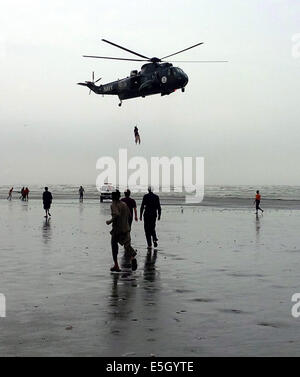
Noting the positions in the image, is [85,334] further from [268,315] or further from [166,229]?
[166,229]

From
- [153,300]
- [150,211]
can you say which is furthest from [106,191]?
[153,300]

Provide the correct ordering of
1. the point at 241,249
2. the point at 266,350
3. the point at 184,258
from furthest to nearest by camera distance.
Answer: the point at 241,249
the point at 184,258
the point at 266,350

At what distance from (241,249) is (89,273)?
5.90 meters

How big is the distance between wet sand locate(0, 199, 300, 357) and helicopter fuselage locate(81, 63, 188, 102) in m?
15.8

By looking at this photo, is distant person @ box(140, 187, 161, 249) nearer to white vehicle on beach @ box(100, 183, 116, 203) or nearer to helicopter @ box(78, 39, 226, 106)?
helicopter @ box(78, 39, 226, 106)

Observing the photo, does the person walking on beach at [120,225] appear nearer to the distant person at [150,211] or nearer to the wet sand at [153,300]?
the wet sand at [153,300]

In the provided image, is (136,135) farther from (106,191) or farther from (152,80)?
(106,191)

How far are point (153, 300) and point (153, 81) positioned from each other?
964 inches

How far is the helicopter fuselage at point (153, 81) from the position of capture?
32.2m

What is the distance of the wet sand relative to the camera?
22.6ft

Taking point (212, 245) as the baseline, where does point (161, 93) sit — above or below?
above

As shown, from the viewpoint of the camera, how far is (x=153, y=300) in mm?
9578
